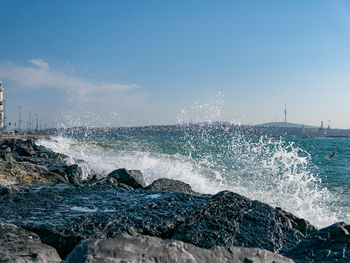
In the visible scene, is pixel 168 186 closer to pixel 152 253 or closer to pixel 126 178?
pixel 126 178

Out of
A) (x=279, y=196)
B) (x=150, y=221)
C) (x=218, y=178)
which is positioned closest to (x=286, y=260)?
(x=150, y=221)

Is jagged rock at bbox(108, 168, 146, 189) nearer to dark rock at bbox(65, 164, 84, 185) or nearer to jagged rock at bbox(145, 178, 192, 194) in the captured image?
jagged rock at bbox(145, 178, 192, 194)

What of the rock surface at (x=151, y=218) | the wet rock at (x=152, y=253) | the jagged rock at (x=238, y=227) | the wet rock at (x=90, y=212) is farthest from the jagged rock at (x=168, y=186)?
the wet rock at (x=152, y=253)

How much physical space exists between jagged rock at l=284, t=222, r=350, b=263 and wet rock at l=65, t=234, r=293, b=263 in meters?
0.36

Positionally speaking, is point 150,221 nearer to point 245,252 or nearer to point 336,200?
point 245,252

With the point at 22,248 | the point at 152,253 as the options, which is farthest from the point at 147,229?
the point at 152,253

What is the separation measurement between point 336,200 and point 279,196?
4.83 ft

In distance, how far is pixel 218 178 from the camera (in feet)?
35.0

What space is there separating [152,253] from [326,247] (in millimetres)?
1216

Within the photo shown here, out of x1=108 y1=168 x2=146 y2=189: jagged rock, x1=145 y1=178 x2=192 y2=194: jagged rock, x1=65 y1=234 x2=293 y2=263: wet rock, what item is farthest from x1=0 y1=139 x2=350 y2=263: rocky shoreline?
x1=108 y1=168 x2=146 y2=189: jagged rock

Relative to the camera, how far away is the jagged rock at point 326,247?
190cm

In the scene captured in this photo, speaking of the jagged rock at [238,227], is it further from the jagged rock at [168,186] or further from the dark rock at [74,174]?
the dark rock at [74,174]

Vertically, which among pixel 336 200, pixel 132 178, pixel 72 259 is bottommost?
pixel 336 200

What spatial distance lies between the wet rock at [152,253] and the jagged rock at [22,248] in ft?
1.81
